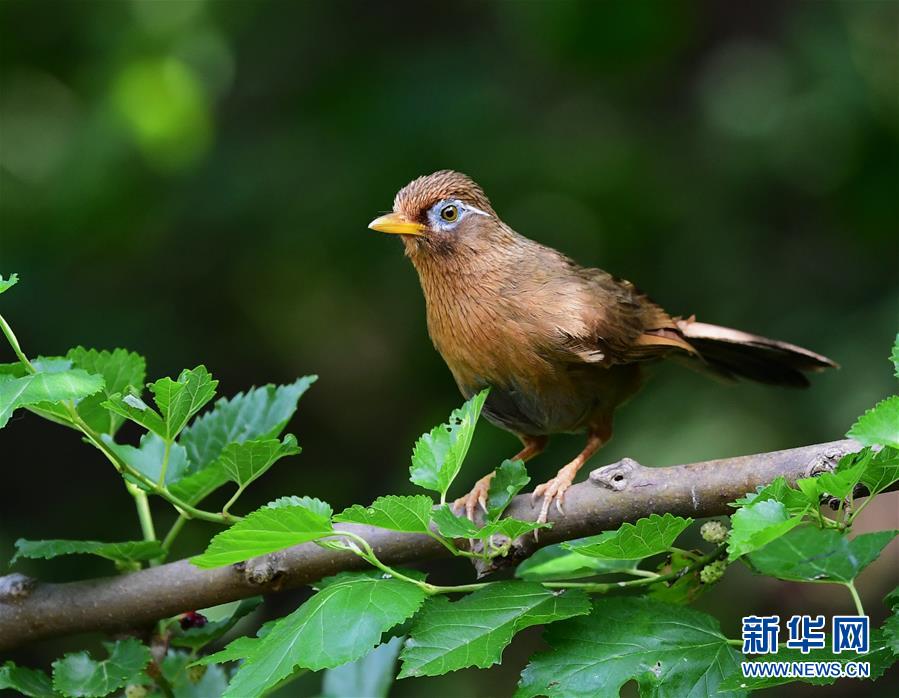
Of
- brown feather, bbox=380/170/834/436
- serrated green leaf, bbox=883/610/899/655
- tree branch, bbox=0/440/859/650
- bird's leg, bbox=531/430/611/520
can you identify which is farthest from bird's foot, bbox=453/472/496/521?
serrated green leaf, bbox=883/610/899/655

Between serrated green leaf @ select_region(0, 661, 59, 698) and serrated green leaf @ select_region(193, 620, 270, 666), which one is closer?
serrated green leaf @ select_region(193, 620, 270, 666)

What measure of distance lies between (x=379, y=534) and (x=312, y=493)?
14.0ft

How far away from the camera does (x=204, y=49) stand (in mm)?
7070

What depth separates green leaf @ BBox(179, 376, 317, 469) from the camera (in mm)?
2945

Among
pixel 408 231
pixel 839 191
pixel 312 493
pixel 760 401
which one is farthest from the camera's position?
pixel 312 493

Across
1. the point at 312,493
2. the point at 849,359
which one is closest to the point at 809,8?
the point at 849,359

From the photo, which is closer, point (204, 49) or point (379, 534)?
point (379, 534)

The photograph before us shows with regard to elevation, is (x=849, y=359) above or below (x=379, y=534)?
below

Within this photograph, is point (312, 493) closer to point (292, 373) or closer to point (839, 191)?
point (292, 373)

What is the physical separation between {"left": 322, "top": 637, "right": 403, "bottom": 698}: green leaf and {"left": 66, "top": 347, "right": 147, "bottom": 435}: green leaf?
91 centimetres

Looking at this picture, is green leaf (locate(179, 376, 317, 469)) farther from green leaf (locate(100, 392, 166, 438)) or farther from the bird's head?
the bird's head

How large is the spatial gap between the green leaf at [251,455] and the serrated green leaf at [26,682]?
63cm

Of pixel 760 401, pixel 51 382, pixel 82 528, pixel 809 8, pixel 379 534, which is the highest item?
pixel 809 8

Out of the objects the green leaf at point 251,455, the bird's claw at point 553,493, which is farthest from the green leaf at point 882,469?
the green leaf at point 251,455
